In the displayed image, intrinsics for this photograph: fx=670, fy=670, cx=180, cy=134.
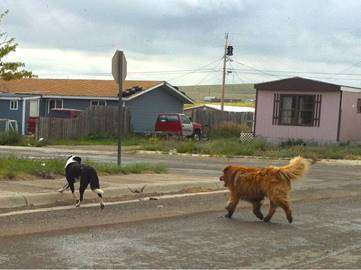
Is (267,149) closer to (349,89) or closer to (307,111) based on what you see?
(307,111)

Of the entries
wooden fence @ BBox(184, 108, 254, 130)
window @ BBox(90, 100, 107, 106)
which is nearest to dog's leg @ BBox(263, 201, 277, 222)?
window @ BBox(90, 100, 107, 106)

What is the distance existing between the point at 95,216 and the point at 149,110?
3487cm

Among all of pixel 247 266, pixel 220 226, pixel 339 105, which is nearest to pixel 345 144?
pixel 339 105

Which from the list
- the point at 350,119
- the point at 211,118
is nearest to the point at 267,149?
the point at 350,119

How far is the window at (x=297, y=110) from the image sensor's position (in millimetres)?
Answer: 31644

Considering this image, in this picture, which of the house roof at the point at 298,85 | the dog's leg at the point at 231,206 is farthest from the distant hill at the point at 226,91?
the dog's leg at the point at 231,206

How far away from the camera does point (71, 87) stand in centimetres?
4556

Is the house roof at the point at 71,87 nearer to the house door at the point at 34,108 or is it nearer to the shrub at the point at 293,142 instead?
the house door at the point at 34,108

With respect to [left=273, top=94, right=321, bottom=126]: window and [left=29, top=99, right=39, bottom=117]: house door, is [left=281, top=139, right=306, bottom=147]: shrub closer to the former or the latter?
[left=273, top=94, right=321, bottom=126]: window

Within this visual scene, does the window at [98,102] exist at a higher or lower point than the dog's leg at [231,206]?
higher

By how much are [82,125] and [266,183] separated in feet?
93.3

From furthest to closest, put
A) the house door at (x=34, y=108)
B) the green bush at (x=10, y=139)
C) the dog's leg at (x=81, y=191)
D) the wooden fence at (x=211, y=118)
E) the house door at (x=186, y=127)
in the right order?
the wooden fence at (x=211, y=118) → the house door at (x=34, y=108) → the house door at (x=186, y=127) → the green bush at (x=10, y=139) → the dog's leg at (x=81, y=191)

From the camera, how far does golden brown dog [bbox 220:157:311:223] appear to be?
32.0 feet

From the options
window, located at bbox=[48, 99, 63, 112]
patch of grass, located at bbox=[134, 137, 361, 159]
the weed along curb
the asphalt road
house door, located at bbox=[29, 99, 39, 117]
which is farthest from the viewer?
window, located at bbox=[48, 99, 63, 112]
